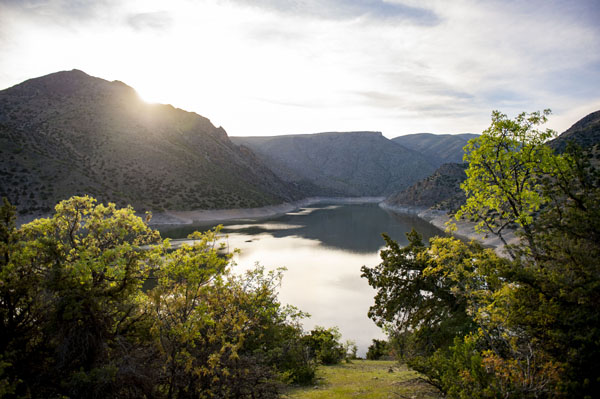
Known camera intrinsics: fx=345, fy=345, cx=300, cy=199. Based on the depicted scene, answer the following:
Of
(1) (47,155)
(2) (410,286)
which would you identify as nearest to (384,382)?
(2) (410,286)

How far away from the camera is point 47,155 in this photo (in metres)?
70.9

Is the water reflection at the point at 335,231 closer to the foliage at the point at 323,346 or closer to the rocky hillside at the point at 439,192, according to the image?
the rocky hillside at the point at 439,192

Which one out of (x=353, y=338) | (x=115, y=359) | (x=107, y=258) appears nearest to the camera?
(x=115, y=359)

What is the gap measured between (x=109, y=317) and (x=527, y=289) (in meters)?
8.48

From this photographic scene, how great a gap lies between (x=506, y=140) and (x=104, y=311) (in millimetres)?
12599

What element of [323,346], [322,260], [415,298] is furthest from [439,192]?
[415,298]

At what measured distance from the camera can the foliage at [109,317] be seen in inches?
244

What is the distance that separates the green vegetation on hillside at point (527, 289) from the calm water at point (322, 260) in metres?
16.0

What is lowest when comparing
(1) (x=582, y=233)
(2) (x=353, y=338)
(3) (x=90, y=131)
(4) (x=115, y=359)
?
(2) (x=353, y=338)

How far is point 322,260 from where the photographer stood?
50.5 m

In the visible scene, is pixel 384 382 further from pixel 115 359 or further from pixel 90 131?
pixel 90 131

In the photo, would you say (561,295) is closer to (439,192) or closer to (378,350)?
(378,350)

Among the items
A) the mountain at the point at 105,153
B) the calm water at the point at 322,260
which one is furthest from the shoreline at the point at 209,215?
the calm water at the point at 322,260

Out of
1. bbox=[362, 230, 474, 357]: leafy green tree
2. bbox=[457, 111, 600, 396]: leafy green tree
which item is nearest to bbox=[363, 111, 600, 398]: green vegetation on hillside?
bbox=[457, 111, 600, 396]: leafy green tree
